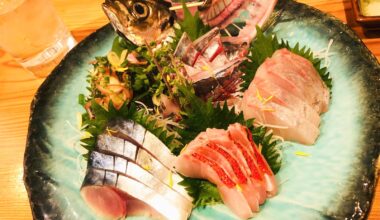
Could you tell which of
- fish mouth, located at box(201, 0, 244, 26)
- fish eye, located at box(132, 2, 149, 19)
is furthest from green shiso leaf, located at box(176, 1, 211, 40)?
fish eye, located at box(132, 2, 149, 19)

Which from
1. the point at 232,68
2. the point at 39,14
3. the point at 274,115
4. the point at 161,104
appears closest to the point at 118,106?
the point at 161,104

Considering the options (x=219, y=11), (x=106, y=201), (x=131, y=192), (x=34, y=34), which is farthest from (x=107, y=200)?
(x=34, y=34)

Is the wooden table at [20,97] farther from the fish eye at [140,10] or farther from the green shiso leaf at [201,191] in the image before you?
the fish eye at [140,10]

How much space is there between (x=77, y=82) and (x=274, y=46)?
1.32 m

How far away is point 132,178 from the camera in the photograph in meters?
1.95

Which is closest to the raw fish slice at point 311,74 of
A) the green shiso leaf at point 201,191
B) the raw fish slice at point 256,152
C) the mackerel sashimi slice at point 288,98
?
the mackerel sashimi slice at point 288,98

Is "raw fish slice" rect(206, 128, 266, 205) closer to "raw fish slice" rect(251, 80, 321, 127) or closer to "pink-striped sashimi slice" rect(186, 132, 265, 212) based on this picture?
"pink-striped sashimi slice" rect(186, 132, 265, 212)

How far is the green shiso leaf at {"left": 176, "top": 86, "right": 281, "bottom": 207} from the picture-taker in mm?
1957

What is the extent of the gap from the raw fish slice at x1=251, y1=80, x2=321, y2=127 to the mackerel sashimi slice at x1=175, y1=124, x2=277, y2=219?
251 mm

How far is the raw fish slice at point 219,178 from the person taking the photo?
5.89 ft

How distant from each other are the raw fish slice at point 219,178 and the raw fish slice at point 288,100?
1.56 ft

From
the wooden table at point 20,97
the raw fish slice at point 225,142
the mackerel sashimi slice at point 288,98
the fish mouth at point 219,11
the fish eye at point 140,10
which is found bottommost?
the wooden table at point 20,97

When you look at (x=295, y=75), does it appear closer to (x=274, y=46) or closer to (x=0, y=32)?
(x=274, y=46)

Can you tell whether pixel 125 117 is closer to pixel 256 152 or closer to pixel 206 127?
pixel 206 127
